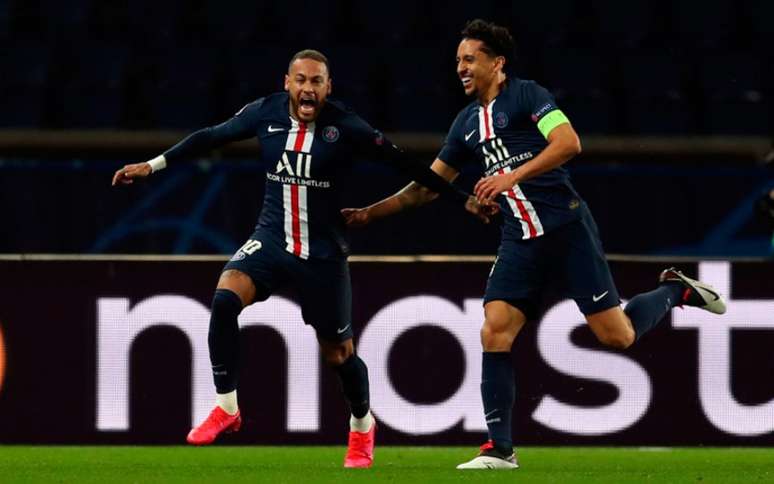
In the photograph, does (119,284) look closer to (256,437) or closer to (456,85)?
(256,437)

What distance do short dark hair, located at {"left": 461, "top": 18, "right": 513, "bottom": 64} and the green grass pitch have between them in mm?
1780

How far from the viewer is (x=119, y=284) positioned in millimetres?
8797

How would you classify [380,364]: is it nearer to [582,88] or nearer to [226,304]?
[226,304]

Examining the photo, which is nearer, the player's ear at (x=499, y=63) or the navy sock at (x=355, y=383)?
the player's ear at (x=499, y=63)

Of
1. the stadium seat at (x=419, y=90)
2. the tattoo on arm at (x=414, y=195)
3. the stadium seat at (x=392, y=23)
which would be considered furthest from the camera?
the stadium seat at (x=392, y=23)

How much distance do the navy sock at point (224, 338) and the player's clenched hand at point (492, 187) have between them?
1103 millimetres

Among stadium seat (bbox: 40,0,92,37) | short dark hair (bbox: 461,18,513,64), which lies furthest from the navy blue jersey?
stadium seat (bbox: 40,0,92,37)

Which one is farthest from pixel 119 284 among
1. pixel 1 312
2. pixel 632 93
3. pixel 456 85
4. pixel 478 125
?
pixel 632 93

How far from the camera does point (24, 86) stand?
A: 11859mm

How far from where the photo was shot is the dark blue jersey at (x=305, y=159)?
7012mm

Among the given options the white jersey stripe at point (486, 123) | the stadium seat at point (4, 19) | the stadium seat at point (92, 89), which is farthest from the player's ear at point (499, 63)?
the stadium seat at point (4, 19)

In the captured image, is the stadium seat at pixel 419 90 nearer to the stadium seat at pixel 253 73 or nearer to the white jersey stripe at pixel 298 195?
the stadium seat at pixel 253 73

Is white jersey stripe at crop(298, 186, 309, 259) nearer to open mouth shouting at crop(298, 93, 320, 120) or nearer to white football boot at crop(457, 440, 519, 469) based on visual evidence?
open mouth shouting at crop(298, 93, 320, 120)

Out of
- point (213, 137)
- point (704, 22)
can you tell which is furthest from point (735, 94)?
point (213, 137)
